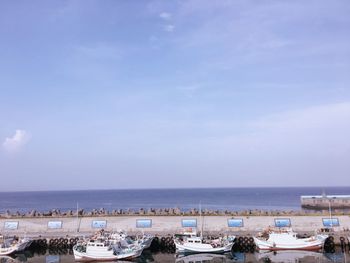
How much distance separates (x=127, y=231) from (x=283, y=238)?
872 inches

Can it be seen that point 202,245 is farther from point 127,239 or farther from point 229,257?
point 127,239

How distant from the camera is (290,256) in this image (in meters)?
47.8

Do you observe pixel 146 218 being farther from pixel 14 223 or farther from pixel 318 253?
pixel 318 253

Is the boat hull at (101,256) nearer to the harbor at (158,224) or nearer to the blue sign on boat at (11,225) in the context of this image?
the harbor at (158,224)

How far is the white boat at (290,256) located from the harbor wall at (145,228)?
237 inches

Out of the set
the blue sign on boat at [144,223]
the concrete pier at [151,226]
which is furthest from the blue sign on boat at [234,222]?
the blue sign on boat at [144,223]

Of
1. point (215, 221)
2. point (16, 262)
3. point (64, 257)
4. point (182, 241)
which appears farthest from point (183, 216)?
point (16, 262)

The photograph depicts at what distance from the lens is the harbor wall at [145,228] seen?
5688 centimetres

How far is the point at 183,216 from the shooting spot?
2356 inches

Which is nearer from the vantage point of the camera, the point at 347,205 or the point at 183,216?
the point at 183,216

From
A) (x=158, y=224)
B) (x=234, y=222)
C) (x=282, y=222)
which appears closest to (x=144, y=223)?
(x=158, y=224)

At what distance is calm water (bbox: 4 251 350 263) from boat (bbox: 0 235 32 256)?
1237 millimetres

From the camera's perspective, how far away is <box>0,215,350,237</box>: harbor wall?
187 ft

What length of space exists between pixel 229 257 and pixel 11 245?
2829 cm
